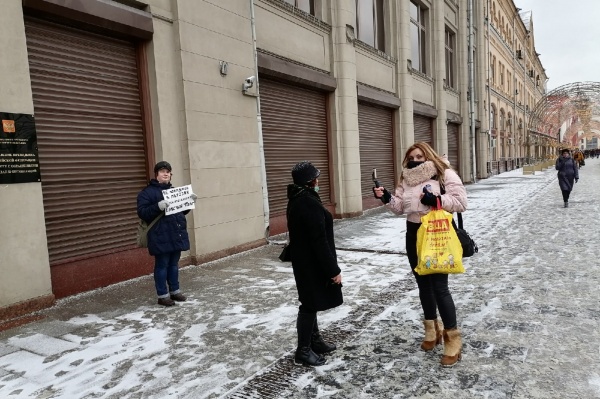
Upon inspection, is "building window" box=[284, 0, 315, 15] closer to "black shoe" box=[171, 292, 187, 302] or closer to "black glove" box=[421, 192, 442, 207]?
"black shoe" box=[171, 292, 187, 302]

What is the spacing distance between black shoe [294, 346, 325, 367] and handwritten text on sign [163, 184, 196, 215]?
8.33 feet

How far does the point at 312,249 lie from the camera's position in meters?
3.52

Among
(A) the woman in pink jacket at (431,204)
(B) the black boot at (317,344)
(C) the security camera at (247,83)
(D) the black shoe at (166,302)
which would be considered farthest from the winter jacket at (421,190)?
(C) the security camera at (247,83)

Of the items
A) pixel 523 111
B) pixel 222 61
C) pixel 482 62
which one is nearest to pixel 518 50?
pixel 523 111

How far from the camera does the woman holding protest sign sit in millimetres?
5223

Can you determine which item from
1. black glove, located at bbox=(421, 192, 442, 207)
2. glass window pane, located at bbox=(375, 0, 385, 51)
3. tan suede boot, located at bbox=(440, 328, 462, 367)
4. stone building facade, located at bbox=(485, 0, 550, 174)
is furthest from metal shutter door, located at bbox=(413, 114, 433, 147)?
tan suede boot, located at bbox=(440, 328, 462, 367)

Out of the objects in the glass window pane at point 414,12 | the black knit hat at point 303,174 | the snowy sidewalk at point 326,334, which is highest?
the glass window pane at point 414,12

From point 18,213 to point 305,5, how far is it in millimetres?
9153

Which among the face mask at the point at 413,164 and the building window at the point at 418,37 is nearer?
the face mask at the point at 413,164

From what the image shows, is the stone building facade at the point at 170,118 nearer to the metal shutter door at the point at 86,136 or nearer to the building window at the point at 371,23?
the metal shutter door at the point at 86,136

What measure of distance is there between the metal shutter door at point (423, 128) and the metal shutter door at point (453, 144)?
352cm

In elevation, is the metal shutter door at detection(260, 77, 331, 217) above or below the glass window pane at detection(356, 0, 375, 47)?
below

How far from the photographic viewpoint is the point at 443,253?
3.46 m

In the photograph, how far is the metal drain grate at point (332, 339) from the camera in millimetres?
3275
